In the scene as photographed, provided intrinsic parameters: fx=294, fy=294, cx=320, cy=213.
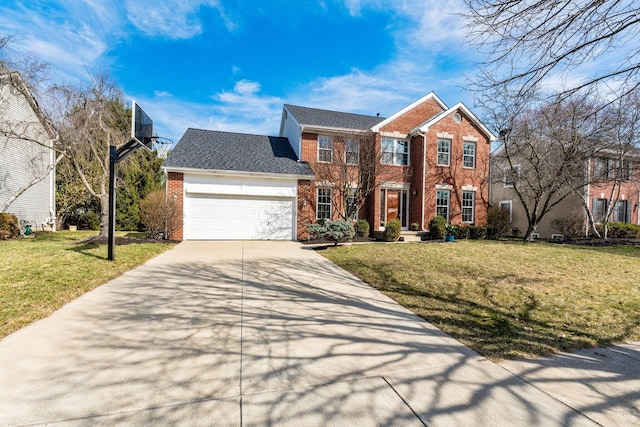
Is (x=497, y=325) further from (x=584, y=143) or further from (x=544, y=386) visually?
(x=584, y=143)

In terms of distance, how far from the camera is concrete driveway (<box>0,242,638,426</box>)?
87.4 inches

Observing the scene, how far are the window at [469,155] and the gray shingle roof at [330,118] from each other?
544 cm

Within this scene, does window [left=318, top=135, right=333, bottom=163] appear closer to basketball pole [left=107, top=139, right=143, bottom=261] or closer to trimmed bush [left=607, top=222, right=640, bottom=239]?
basketball pole [left=107, top=139, right=143, bottom=261]

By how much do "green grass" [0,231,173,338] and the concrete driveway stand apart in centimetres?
41

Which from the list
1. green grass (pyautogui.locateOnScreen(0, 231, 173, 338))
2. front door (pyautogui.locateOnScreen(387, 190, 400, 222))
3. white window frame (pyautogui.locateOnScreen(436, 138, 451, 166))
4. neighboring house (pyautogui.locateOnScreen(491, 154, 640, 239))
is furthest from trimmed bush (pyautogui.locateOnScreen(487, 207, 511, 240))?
green grass (pyautogui.locateOnScreen(0, 231, 173, 338))

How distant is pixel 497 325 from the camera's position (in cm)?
402

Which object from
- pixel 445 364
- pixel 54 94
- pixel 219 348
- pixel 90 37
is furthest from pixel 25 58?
pixel 445 364

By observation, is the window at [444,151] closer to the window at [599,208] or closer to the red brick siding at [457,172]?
the red brick siding at [457,172]

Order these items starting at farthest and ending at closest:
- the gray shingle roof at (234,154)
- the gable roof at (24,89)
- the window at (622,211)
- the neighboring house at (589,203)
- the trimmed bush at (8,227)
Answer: the window at (622,211), the neighboring house at (589,203), the gray shingle roof at (234,154), the trimmed bush at (8,227), the gable roof at (24,89)

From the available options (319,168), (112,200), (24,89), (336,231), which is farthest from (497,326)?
(24,89)

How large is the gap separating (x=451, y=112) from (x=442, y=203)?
5.03 m

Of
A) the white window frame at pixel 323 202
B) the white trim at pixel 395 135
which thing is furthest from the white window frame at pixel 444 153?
the white window frame at pixel 323 202

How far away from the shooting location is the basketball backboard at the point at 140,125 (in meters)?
7.87

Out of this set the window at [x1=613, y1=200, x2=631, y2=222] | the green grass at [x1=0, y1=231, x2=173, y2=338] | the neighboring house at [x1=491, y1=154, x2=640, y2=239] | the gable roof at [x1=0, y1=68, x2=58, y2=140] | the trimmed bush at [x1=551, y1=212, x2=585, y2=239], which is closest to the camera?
the green grass at [x1=0, y1=231, x2=173, y2=338]
